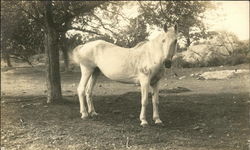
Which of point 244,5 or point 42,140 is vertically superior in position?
point 244,5

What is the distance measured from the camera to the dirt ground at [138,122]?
7.73 meters

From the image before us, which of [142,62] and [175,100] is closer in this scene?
[142,62]

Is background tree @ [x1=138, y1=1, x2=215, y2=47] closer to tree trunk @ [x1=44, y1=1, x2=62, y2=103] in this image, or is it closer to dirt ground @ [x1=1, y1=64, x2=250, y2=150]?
dirt ground @ [x1=1, y1=64, x2=250, y2=150]

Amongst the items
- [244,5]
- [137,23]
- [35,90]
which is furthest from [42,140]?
[35,90]

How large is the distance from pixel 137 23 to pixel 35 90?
823 cm

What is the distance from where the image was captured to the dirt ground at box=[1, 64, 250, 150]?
7.73 m

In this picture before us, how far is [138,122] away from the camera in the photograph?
30.6 ft

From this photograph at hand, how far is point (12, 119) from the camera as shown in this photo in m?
10.8

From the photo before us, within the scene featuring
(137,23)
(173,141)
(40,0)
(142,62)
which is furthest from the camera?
(40,0)

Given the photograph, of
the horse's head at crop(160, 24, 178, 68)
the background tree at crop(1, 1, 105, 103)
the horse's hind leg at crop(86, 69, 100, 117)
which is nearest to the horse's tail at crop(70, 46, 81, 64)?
the horse's hind leg at crop(86, 69, 100, 117)

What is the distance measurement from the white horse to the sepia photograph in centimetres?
2

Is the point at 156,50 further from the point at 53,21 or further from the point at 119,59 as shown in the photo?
the point at 53,21

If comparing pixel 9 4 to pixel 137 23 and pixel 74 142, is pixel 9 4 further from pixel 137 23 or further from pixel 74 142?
pixel 74 142

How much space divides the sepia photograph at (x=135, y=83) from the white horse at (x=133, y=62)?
23 millimetres
